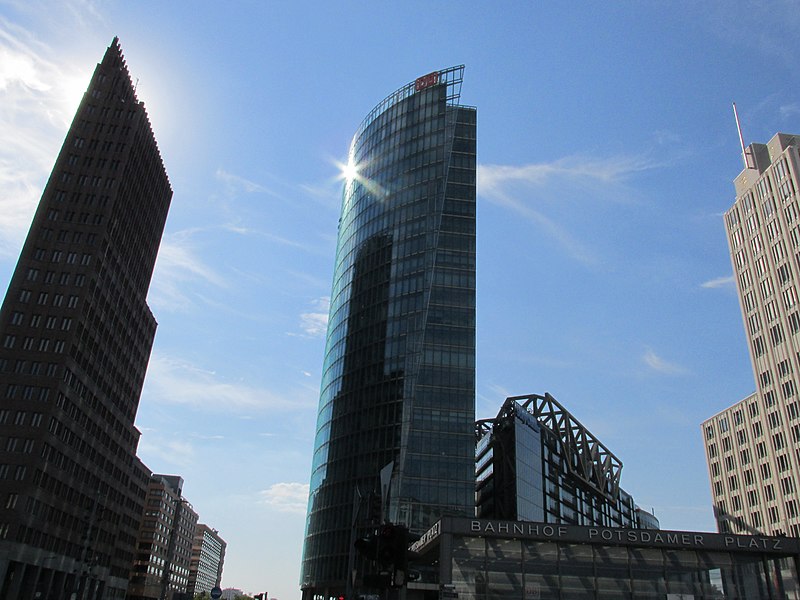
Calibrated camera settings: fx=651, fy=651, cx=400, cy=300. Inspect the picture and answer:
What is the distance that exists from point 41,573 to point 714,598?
95.1 metres

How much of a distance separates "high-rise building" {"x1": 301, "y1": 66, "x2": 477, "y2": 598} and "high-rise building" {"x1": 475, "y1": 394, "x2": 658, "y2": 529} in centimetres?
1913

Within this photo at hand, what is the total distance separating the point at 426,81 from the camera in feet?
459

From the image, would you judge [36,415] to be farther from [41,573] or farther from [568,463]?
[568,463]

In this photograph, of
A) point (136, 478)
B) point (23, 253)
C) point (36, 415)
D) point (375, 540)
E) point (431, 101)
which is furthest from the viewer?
point (136, 478)

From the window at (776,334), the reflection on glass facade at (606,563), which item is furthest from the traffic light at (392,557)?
the window at (776,334)

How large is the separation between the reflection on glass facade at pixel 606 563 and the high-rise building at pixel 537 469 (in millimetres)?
69105

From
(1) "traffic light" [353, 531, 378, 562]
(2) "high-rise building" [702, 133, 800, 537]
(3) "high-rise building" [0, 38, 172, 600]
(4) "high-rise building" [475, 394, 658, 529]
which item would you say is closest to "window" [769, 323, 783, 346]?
(2) "high-rise building" [702, 133, 800, 537]

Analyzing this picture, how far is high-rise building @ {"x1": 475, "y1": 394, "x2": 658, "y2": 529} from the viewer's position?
410ft

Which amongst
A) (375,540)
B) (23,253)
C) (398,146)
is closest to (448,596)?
(375,540)

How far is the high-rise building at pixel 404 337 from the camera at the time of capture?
11075 centimetres

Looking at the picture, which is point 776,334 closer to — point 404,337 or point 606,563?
point 404,337

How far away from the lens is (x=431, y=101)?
13750 centimetres

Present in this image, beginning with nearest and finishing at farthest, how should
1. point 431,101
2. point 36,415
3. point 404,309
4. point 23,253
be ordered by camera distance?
point 36,415 → point 23,253 → point 404,309 → point 431,101

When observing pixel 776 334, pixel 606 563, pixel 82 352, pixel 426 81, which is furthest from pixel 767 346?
pixel 82 352
